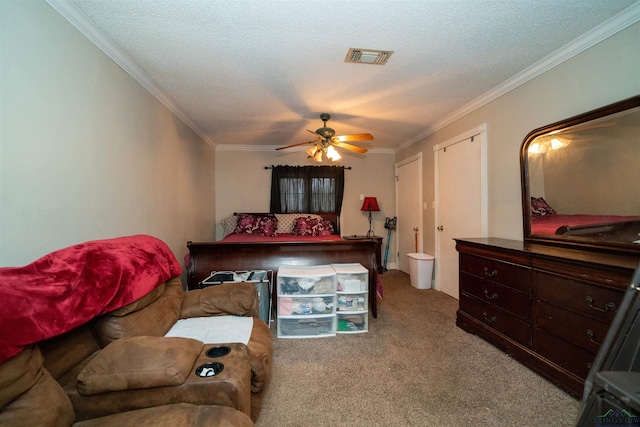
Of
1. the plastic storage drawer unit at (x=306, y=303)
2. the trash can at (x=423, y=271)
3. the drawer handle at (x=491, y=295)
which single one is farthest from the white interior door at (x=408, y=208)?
the plastic storage drawer unit at (x=306, y=303)

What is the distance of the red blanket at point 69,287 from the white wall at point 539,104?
3.22 metres

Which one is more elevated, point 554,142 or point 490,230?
point 554,142

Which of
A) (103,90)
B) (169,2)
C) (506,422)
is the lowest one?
(506,422)

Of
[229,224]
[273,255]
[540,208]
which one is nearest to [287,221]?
[229,224]

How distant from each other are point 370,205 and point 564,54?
10.9ft

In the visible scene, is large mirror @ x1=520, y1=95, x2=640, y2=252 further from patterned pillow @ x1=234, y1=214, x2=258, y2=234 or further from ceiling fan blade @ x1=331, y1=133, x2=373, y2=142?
patterned pillow @ x1=234, y1=214, x2=258, y2=234

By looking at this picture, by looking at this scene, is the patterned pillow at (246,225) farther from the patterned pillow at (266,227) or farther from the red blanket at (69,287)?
the red blanket at (69,287)

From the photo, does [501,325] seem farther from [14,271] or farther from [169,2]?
[169,2]

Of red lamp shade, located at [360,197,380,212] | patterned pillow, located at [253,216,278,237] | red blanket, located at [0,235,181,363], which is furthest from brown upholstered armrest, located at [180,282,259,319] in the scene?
red lamp shade, located at [360,197,380,212]

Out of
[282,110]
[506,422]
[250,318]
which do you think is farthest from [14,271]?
[282,110]

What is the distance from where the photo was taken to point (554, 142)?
218 cm

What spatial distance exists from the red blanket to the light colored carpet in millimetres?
1073

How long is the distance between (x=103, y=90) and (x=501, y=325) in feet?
11.9

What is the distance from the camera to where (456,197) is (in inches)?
137
